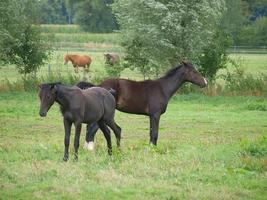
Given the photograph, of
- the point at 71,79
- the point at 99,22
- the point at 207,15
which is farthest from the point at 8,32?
the point at 99,22

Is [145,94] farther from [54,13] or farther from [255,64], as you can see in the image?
[54,13]

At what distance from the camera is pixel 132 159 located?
11.4m

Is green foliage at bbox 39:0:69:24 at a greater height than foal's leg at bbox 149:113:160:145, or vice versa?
foal's leg at bbox 149:113:160:145

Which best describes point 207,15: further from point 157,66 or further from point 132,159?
point 132,159

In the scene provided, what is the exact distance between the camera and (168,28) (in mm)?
28875

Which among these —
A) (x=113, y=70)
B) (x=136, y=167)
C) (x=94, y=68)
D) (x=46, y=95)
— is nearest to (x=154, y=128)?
(x=46, y=95)

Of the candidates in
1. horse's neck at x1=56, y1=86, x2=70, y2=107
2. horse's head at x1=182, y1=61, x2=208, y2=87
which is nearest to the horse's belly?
horse's head at x1=182, y1=61, x2=208, y2=87

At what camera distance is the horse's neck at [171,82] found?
15781 millimetres

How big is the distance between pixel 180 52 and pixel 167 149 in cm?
1641

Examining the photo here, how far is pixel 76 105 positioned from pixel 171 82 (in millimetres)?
4596

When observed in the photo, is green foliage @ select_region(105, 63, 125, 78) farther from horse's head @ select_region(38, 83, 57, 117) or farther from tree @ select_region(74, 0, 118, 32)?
tree @ select_region(74, 0, 118, 32)

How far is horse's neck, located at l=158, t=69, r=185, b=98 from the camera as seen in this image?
→ 51.8 feet

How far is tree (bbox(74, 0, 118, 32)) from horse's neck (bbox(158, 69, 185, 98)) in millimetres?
70558

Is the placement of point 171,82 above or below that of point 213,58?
above
